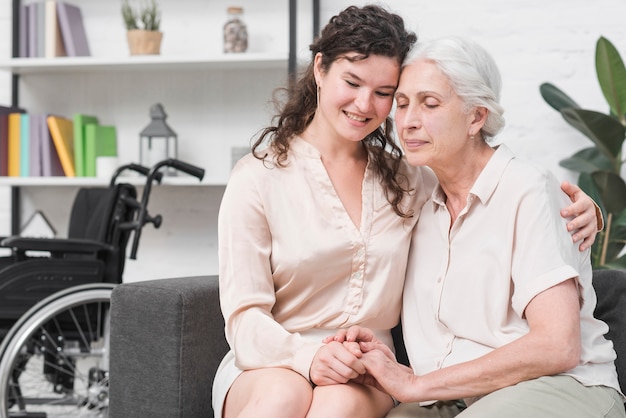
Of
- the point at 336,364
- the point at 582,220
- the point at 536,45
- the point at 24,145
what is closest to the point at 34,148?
the point at 24,145

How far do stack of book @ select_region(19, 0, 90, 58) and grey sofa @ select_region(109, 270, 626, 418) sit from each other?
80.8 inches

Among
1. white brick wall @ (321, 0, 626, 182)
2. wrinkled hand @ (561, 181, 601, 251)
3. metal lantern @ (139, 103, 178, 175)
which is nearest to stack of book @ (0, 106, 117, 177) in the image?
metal lantern @ (139, 103, 178, 175)

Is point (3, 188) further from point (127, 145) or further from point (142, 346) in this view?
point (142, 346)

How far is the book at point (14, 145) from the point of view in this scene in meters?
3.62

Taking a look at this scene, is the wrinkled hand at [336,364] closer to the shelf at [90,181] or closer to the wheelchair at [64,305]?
the wheelchair at [64,305]

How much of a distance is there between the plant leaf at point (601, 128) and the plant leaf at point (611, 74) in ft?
0.29

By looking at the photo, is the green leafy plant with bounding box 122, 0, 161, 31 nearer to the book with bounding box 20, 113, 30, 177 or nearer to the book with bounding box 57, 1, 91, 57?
the book with bounding box 57, 1, 91, 57

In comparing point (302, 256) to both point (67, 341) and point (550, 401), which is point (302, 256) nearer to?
point (550, 401)

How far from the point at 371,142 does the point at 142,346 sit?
64cm

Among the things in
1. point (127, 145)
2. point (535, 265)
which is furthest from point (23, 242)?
point (535, 265)

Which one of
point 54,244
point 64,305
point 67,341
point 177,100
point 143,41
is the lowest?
point 67,341

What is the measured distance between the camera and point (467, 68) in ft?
5.28

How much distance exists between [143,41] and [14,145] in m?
0.68

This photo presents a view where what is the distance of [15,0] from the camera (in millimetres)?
3709
